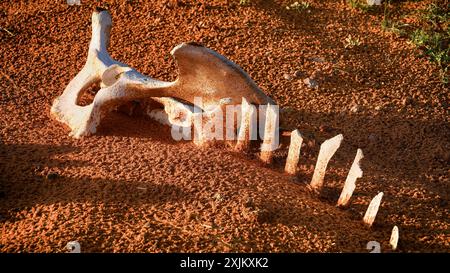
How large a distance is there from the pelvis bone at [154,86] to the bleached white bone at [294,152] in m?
0.33

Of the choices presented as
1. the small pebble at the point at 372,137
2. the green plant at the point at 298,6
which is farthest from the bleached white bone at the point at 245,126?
the green plant at the point at 298,6

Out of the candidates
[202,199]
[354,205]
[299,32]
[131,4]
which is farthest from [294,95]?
[131,4]

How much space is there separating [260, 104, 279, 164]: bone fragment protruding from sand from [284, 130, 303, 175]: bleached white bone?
0.38ft

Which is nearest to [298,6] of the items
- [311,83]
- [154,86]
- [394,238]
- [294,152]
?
[311,83]

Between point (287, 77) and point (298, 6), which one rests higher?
point (298, 6)

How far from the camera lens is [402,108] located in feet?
14.2

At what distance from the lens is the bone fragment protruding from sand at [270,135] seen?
353cm

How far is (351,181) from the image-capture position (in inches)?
126

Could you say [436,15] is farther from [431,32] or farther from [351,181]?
[351,181]

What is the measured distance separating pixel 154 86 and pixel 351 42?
182cm

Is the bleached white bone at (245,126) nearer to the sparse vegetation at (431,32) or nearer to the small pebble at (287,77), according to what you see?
the small pebble at (287,77)

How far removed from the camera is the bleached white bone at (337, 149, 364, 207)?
3133 mm

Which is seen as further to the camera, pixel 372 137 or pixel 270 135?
pixel 372 137

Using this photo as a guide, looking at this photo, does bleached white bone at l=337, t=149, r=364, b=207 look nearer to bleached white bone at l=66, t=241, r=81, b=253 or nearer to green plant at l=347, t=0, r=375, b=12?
bleached white bone at l=66, t=241, r=81, b=253
